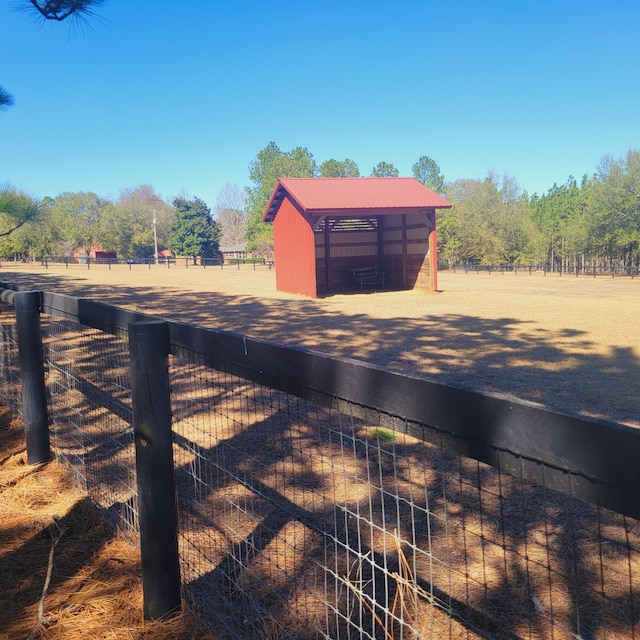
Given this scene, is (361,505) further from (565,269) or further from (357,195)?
(565,269)

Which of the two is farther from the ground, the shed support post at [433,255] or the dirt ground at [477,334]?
the shed support post at [433,255]

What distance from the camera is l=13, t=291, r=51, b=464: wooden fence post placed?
13.3ft

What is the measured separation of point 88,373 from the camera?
698 cm

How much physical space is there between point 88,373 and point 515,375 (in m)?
5.01

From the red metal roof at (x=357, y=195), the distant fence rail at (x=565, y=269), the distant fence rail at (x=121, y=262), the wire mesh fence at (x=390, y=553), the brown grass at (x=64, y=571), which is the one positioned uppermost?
the red metal roof at (x=357, y=195)

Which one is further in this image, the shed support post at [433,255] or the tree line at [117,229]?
the tree line at [117,229]

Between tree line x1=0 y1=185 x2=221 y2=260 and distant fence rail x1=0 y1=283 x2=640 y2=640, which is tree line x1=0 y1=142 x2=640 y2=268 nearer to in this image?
tree line x1=0 y1=185 x2=221 y2=260

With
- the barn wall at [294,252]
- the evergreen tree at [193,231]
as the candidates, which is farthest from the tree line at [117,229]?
the barn wall at [294,252]

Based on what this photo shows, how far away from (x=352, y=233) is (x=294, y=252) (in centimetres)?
265

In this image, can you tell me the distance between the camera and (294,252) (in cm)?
2214

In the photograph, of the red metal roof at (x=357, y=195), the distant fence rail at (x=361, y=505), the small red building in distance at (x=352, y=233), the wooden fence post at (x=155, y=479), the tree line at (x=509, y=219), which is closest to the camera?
the distant fence rail at (x=361, y=505)

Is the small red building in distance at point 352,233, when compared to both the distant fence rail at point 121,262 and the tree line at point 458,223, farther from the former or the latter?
the distant fence rail at point 121,262

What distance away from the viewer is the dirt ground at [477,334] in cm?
686

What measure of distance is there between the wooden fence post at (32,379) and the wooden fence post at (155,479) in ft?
6.66
